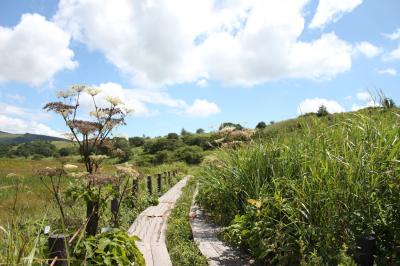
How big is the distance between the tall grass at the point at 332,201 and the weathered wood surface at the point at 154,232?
1077 millimetres

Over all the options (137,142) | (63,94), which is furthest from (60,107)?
(137,142)

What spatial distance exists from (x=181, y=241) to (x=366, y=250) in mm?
3593

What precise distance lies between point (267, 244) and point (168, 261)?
5.13 feet

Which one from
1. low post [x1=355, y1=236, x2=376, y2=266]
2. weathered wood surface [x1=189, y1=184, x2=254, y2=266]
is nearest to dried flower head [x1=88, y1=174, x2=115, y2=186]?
weathered wood surface [x1=189, y1=184, x2=254, y2=266]

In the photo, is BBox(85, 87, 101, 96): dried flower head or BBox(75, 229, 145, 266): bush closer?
BBox(75, 229, 145, 266): bush

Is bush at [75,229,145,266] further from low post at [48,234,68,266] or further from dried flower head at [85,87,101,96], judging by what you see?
dried flower head at [85,87,101,96]

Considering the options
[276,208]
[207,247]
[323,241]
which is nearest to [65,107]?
[207,247]

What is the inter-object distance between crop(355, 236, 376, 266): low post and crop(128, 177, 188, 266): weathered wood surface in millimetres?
2130

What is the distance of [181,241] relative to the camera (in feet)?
20.5

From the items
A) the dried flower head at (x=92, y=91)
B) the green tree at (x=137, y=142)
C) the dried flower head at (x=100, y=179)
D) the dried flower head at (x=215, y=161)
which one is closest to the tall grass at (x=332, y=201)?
the dried flower head at (x=100, y=179)

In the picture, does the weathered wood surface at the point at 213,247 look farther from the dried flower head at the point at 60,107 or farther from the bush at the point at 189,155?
the bush at the point at 189,155

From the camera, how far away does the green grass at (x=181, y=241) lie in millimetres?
5026

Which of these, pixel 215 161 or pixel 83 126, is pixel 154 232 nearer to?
pixel 215 161

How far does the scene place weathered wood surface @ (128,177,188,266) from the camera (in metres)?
5.37
